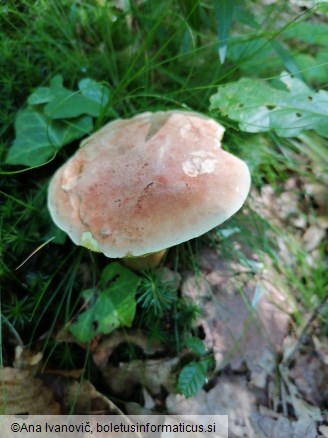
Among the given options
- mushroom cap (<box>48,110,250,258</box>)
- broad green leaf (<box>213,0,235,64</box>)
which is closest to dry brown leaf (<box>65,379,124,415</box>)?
mushroom cap (<box>48,110,250,258</box>)

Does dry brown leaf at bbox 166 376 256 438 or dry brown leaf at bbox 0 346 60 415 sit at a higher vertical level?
dry brown leaf at bbox 0 346 60 415

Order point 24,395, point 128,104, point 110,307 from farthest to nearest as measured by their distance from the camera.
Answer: point 128,104
point 110,307
point 24,395

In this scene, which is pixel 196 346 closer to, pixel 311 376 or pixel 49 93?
pixel 311 376

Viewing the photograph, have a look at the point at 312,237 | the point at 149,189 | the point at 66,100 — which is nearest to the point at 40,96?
the point at 66,100

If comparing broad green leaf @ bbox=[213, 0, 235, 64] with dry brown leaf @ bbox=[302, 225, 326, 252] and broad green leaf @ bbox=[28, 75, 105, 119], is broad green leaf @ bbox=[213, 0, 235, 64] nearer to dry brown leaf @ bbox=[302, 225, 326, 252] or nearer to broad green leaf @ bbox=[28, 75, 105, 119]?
broad green leaf @ bbox=[28, 75, 105, 119]

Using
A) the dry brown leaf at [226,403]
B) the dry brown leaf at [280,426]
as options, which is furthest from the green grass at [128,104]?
the dry brown leaf at [280,426]

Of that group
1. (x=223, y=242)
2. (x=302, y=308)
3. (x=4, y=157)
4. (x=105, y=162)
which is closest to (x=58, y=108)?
(x=4, y=157)
